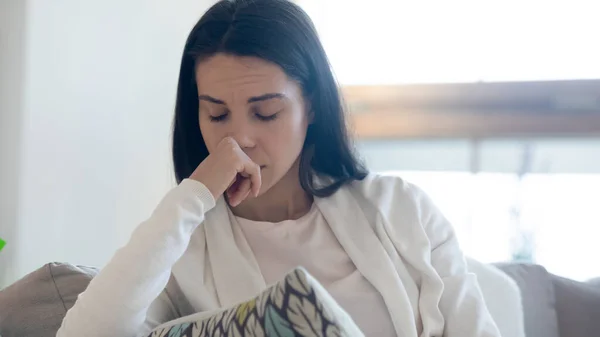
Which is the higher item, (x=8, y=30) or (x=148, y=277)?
(x=8, y=30)

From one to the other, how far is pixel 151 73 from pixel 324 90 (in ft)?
2.73

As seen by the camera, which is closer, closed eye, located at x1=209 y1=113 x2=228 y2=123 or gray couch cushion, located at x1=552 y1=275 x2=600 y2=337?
closed eye, located at x1=209 y1=113 x2=228 y2=123

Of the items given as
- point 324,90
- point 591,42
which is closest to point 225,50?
point 324,90

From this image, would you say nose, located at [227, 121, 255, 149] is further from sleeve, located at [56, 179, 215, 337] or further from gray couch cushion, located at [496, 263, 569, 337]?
gray couch cushion, located at [496, 263, 569, 337]

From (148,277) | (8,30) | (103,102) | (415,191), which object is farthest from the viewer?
(103,102)

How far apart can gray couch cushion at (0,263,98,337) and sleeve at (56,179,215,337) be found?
153 millimetres

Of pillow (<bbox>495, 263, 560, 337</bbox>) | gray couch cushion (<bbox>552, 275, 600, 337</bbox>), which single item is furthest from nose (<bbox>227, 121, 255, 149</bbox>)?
gray couch cushion (<bbox>552, 275, 600, 337</bbox>)

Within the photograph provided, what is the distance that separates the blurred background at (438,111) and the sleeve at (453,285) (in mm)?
728

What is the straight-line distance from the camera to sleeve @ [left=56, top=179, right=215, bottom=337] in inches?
35.1

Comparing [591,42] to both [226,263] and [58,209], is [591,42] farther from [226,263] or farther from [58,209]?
[58,209]

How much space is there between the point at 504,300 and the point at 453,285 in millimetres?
227

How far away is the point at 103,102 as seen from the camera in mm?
1627

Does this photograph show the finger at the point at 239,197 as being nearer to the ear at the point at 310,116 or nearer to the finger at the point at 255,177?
the finger at the point at 255,177

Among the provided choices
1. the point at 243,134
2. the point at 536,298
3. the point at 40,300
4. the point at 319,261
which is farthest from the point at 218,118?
the point at 536,298
